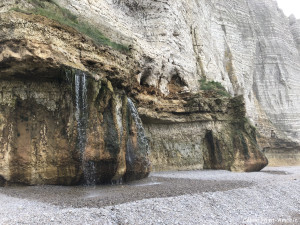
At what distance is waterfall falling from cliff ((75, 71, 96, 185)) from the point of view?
349 inches

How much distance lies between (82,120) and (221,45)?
28874 mm

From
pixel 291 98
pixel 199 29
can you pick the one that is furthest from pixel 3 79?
Answer: pixel 291 98

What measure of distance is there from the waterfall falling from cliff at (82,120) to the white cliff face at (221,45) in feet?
22.4

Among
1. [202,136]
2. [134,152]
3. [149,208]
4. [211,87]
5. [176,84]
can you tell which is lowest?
[149,208]

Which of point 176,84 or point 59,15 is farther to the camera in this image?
point 176,84

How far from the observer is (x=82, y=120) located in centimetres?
907

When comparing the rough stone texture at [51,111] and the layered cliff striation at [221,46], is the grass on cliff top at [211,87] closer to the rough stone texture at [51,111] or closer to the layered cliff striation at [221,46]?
the layered cliff striation at [221,46]

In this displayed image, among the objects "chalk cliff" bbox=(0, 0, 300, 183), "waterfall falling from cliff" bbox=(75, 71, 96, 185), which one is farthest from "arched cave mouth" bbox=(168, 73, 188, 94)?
"waterfall falling from cliff" bbox=(75, 71, 96, 185)

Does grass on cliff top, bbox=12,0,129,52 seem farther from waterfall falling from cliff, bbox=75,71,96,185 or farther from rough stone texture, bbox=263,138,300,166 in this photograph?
rough stone texture, bbox=263,138,300,166

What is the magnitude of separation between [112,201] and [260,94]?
37.6 m

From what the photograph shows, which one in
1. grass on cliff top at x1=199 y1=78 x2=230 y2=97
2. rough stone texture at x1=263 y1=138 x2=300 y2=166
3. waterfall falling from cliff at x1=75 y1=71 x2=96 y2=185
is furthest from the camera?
rough stone texture at x1=263 y1=138 x2=300 y2=166

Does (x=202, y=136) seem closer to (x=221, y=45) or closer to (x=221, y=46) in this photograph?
(x=221, y=46)

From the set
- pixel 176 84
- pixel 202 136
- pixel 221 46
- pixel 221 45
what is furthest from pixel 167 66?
pixel 221 45

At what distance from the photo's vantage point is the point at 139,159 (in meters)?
11.3
